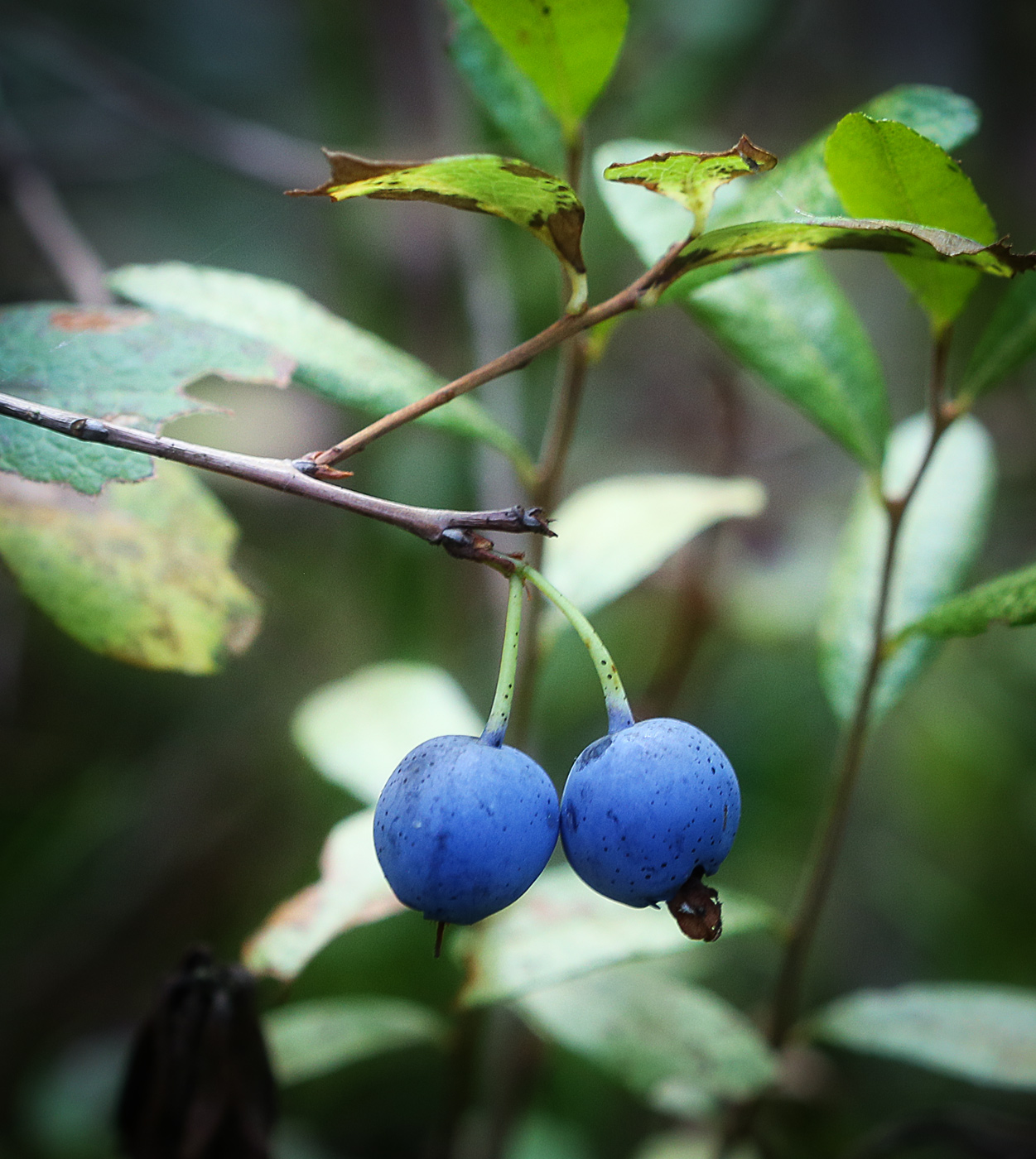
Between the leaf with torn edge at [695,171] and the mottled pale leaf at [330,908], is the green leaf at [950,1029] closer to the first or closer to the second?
the mottled pale leaf at [330,908]

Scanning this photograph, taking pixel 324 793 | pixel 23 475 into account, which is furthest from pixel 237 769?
pixel 23 475

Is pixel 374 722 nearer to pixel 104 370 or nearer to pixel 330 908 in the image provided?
pixel 330 908

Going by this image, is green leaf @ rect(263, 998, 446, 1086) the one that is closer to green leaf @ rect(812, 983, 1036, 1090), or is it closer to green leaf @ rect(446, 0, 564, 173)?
green leaf @ rect(812, 983, 1036, 1090)

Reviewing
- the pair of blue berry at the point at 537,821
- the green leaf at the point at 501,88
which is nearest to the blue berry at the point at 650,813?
the pair of blue berry at the point at 537,821

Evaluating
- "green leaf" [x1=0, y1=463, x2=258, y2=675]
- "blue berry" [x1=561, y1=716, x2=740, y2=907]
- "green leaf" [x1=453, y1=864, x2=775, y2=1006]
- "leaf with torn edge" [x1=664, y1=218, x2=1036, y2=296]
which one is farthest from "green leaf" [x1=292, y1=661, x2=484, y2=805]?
"leaf with torn edge" [x1=664, y1=218, x2=1036, y2=296]

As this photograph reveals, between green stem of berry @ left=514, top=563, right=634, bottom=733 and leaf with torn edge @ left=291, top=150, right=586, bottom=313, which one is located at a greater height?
leaf with torn edge @ left=291, top=150, right=586, bottom=313

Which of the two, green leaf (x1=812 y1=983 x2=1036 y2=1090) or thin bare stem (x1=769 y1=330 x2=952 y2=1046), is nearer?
thin bare stem (x1=769 y1=330 x2=952 y2=1046)

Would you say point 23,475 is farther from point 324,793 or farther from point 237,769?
point 237,769
